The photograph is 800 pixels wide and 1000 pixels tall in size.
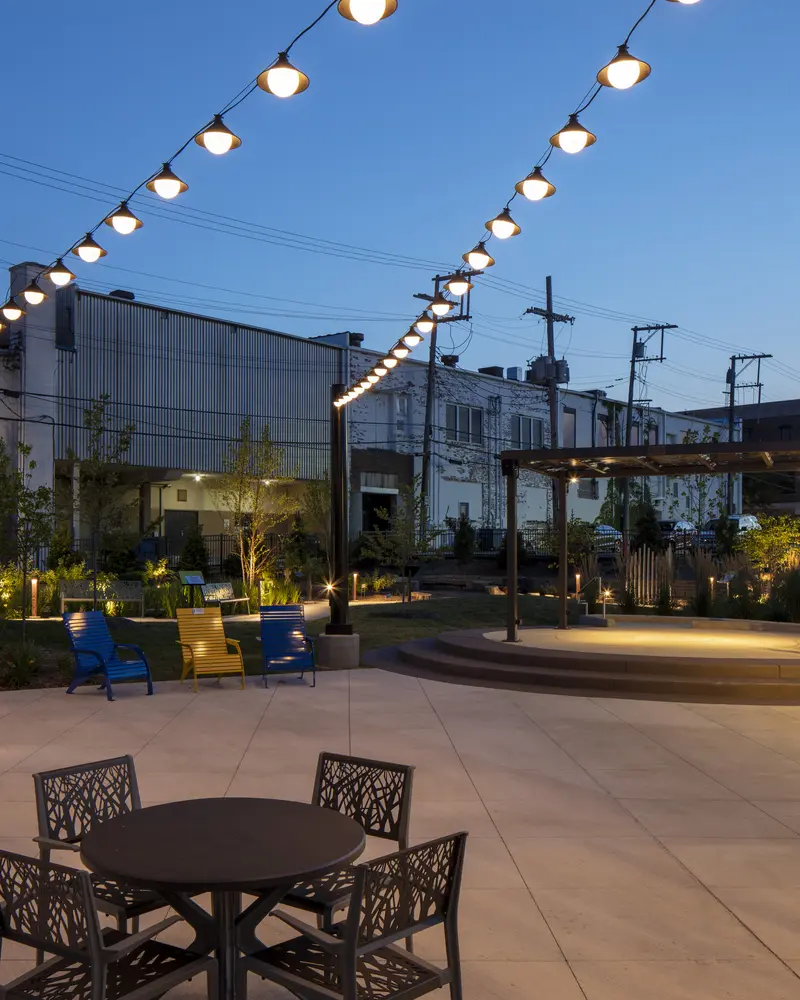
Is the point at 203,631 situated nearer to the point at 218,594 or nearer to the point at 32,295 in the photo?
the point at 32,295

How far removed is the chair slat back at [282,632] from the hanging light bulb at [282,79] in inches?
284

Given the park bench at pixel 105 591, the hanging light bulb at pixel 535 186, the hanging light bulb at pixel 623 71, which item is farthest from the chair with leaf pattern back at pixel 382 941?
the park bench at pixel 105 591

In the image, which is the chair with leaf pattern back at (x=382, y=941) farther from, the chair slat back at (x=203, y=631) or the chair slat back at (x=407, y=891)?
the chair slat back at (x=203, y=631)

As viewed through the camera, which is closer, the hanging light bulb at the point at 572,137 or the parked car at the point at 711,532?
the hanging light bulb at the point at 572,137

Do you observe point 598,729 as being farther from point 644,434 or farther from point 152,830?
point 644,434

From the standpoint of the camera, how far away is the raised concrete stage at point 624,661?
11.5 meters

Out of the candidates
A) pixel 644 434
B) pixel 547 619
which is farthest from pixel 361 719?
pixel 644 434

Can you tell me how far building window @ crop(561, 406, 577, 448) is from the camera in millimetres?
48281

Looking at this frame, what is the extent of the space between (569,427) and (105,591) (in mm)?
33331

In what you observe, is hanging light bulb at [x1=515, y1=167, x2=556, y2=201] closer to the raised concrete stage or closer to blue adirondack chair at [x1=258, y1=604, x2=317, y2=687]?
the raised concrete stage

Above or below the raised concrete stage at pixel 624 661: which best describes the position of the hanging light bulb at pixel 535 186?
above

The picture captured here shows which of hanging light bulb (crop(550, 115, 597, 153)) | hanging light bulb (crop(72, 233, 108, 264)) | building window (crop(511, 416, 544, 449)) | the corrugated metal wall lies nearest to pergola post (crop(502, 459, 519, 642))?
hanging light bulb (crop(72, 233, 108, 264))

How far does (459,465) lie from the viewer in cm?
4200

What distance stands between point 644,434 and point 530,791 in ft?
159
